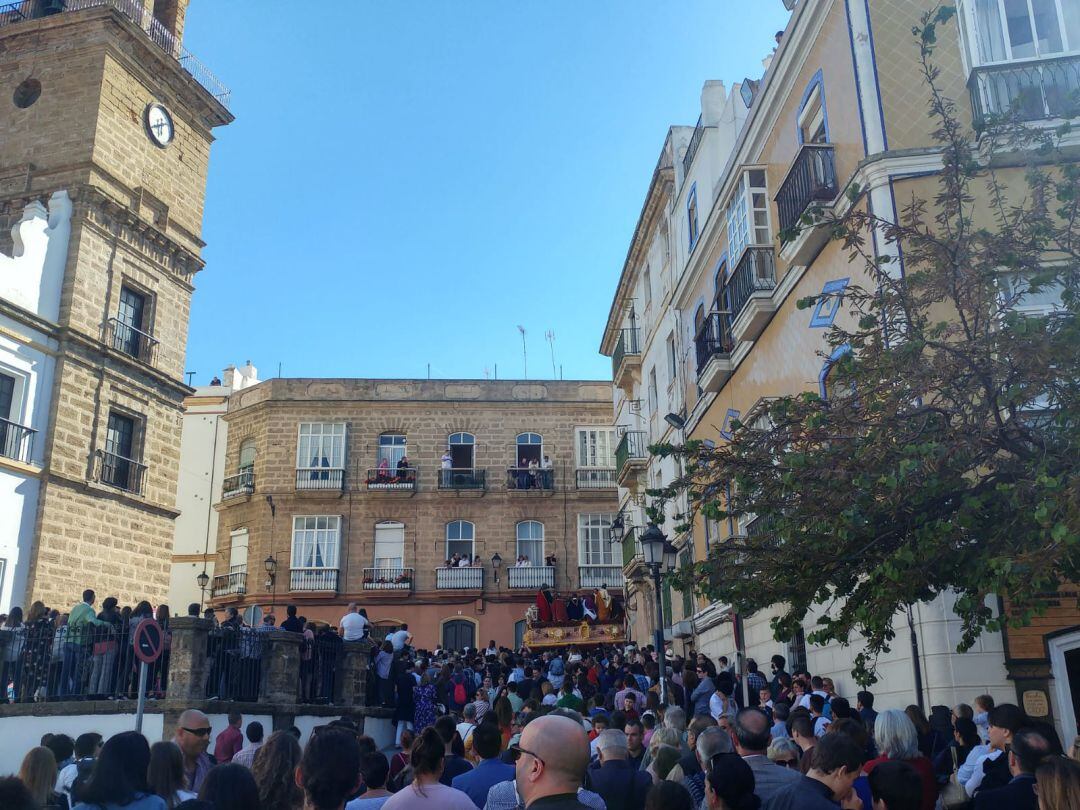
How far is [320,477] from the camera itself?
3816 cm

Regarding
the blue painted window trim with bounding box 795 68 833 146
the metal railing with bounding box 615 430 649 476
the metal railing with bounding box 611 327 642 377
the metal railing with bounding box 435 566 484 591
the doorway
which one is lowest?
the doorway

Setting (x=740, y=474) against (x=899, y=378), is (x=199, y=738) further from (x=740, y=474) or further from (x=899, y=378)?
(x=899, y=378)

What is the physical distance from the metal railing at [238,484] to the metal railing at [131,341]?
14.6 meters

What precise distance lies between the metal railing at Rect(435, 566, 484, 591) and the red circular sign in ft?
87.2

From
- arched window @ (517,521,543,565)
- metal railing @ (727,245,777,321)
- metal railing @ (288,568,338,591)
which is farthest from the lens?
arched window @ (517,521,543,565)

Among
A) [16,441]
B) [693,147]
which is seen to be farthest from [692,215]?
[16,441]

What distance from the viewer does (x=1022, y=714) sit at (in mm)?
6348

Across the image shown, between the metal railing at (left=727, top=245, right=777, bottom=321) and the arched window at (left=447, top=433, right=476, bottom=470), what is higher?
the arched window at (left=447, top=433, right=476, bottom=470)

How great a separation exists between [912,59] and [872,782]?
11310mm

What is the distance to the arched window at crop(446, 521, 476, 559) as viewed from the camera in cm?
3800

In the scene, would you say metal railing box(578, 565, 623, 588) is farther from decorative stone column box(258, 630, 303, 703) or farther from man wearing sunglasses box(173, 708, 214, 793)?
man wearing sunglasses box(173, 708, 214, 793)

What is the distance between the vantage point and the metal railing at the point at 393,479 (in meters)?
37.9

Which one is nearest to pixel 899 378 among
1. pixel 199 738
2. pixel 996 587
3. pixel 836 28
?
pixel 996 587

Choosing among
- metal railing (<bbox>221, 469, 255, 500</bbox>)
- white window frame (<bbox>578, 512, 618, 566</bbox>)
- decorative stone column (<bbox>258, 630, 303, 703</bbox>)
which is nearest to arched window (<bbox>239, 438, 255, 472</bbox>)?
metal railing (<bbox>221, 469, 255, 500</bbox>)
